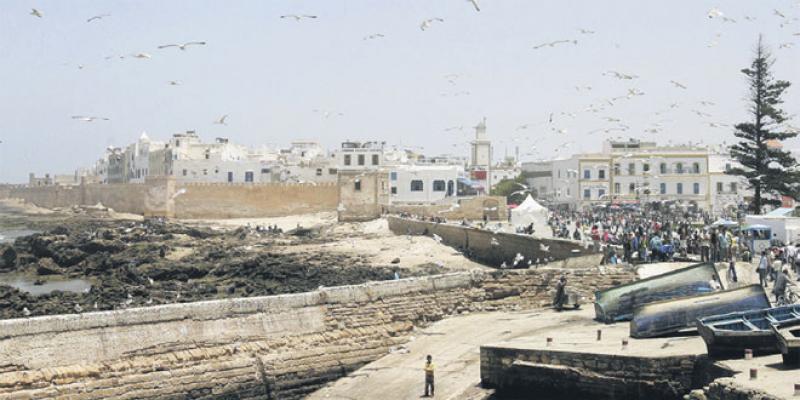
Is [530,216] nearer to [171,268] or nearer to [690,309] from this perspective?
[171,268]

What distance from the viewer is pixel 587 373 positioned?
11648 millimetres

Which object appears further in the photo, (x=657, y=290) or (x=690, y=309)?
(x=657, y=290)

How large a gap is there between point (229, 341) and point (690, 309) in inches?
245

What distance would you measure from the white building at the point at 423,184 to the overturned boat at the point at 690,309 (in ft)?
147

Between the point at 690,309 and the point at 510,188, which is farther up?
the point at 510,188

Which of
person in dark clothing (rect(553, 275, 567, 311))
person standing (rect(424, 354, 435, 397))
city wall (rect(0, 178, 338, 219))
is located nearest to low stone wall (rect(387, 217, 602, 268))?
person in dark clothing (rect(553, 275, 567, 311))

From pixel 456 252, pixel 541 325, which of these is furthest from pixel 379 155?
pixel 541 325

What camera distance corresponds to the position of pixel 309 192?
2429 inches

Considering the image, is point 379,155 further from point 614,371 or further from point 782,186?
point 614,371

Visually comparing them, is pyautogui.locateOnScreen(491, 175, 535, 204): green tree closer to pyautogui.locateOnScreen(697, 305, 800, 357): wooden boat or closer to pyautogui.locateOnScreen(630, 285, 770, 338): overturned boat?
pyautogui.locateOnScreen(630, 285, 770, 338): overturned boat

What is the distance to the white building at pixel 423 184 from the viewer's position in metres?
57.5

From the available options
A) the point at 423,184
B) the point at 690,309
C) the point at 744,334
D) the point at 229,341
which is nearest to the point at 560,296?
the point at 690,309

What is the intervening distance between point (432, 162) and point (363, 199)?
1502cm

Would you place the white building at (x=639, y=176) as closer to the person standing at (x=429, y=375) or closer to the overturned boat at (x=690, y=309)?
the overturned boat at (x=690, y=309)
